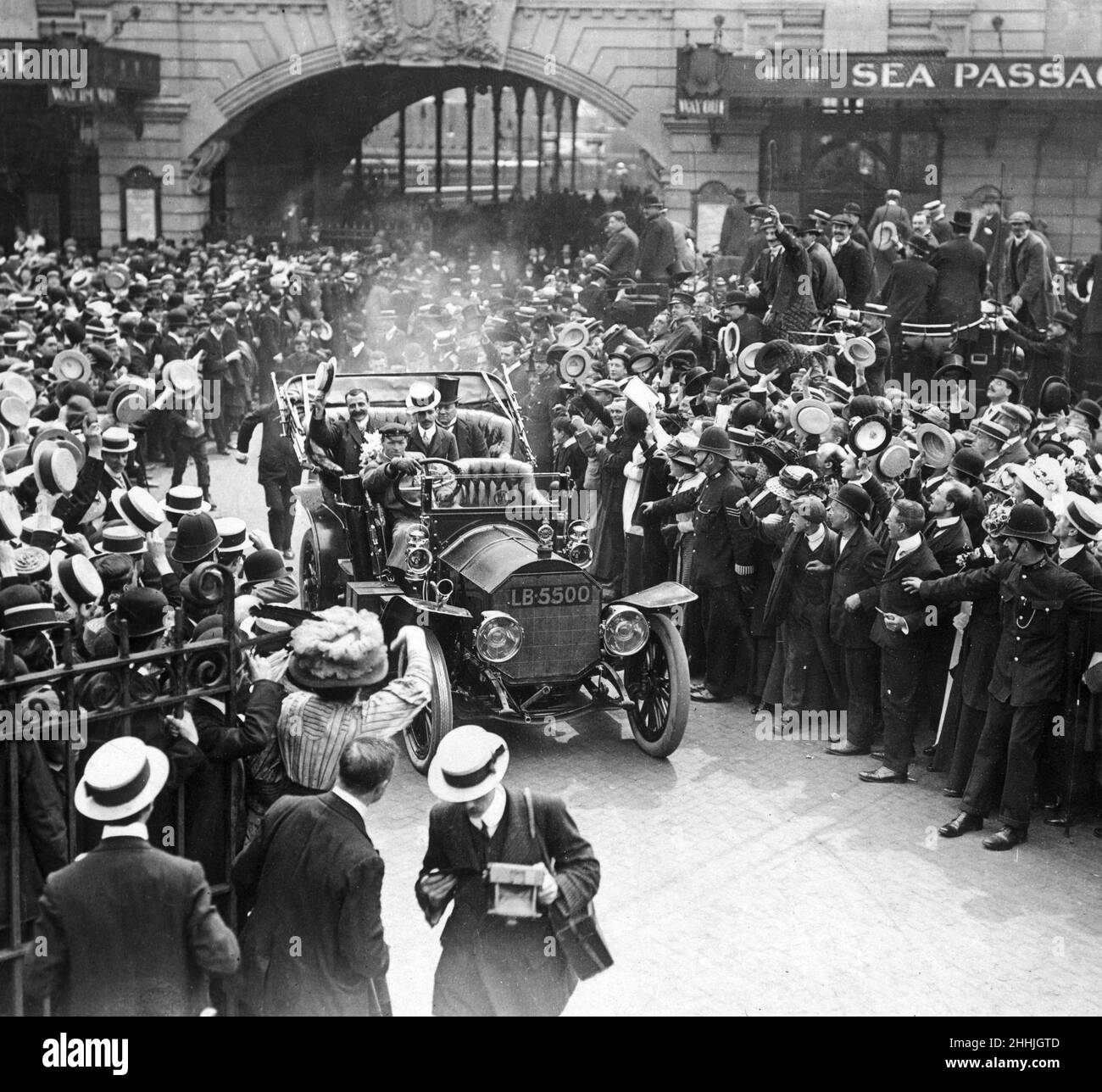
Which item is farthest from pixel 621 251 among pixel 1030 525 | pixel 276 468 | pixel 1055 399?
pixel 1030 525

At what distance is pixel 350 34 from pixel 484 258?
5502mm

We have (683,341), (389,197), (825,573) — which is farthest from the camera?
(389,197)

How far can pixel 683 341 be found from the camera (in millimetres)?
15398

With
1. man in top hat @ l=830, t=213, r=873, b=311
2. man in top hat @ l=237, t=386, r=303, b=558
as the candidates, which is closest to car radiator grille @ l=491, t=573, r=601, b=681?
man in top hat @ l=237, t=386, r=303, b=558

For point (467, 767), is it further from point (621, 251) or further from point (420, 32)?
point (420, 32)

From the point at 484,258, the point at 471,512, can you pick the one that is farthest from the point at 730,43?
the point at 471,512

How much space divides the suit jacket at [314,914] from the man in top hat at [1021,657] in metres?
4.42

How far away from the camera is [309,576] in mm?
12039

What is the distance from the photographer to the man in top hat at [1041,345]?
15.7 meters

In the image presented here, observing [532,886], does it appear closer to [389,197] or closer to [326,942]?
[326,942]

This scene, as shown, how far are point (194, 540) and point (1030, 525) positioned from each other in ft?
15.1

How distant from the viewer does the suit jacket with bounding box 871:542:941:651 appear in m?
8.92

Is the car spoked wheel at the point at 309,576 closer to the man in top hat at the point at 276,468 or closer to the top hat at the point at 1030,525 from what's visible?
the man in top hat at the point at 276,468

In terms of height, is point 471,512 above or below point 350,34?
below
